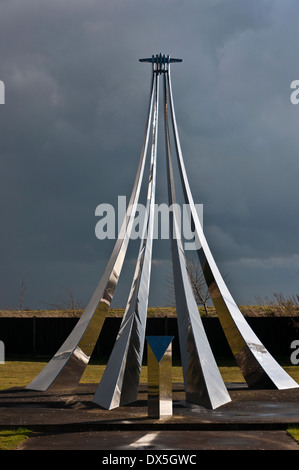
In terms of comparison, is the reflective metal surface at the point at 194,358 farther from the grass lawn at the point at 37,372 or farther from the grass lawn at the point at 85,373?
the grass lawn at the point at 85,373

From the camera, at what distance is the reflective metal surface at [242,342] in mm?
10117

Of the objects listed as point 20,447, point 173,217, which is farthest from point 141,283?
point 20,447

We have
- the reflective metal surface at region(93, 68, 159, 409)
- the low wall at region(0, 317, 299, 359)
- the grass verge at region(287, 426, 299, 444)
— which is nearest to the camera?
the grass verge at region(287, 426, 299, 444)

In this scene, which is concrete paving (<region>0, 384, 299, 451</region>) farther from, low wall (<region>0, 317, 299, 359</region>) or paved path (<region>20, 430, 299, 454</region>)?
low wall (<region>0, 317, 299, 359</region>)

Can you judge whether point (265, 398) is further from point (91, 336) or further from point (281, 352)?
point (281, 352)

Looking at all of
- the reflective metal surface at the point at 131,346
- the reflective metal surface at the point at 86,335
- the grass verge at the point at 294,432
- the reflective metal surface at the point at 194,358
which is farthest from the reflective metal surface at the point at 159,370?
the reflective metal surface at the point at 86,335

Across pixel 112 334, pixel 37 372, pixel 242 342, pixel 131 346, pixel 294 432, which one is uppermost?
pixel 131 346

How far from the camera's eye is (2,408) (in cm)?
869

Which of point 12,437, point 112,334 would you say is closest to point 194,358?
point 12,437

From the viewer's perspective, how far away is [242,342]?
33.7ft

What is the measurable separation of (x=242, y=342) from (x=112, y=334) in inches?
472

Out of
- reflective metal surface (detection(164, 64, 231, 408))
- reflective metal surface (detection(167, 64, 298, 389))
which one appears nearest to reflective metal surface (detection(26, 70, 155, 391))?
reflective metal surface (detection(164, 64, 231, 408))

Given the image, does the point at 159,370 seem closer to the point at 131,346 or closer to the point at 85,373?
the point at 131,346

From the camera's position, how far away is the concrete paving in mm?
6266
